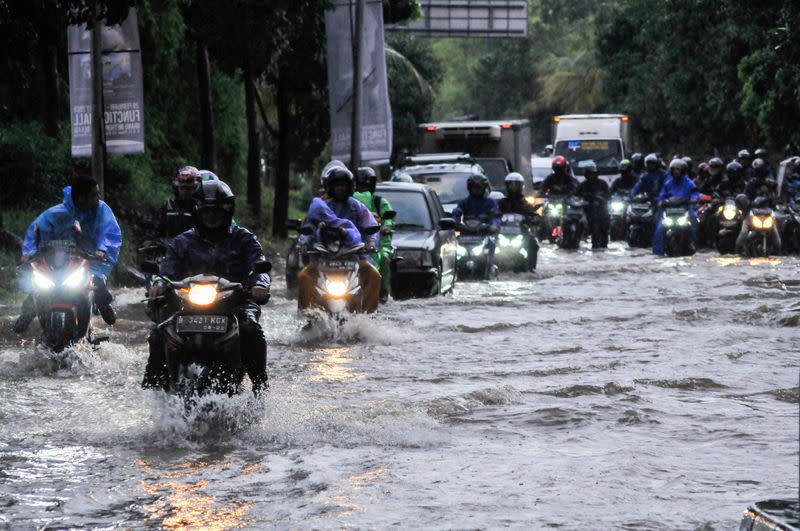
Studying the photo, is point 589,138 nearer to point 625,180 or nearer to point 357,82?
point 625,180

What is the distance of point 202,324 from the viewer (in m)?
8.58

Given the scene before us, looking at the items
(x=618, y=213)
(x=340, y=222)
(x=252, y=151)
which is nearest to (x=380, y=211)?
(x=340, y=222)

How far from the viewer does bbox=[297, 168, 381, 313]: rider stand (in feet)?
45.5

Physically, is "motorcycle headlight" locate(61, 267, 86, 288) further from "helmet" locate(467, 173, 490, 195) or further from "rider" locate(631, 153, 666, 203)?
"rider" locate(631, 153, 666, 203)

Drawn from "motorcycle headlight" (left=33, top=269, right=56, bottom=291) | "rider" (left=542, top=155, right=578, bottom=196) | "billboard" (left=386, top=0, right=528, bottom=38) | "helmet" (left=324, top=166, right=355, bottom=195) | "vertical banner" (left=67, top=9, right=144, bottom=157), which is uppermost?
"billboard" (left=386, top=0, right=528, bottom=38)

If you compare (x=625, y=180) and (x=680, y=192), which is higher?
(x=680, y=192)

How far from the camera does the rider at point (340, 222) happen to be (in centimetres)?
1387

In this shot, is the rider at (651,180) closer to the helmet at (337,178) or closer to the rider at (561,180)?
the rider at (561,180)

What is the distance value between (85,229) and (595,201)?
60.4 ft

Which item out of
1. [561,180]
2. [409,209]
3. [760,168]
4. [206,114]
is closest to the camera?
[409,209]

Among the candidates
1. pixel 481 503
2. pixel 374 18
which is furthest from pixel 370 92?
pixel 481 503

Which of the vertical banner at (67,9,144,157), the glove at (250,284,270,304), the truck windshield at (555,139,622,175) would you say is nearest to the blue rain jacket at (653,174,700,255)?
the vertical banner at (67,9,144,157)

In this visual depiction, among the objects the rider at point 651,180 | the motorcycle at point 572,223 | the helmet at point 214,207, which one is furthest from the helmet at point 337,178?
the rider at point 651,180

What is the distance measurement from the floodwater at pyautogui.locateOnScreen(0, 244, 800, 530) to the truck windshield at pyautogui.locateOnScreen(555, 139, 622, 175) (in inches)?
1037
